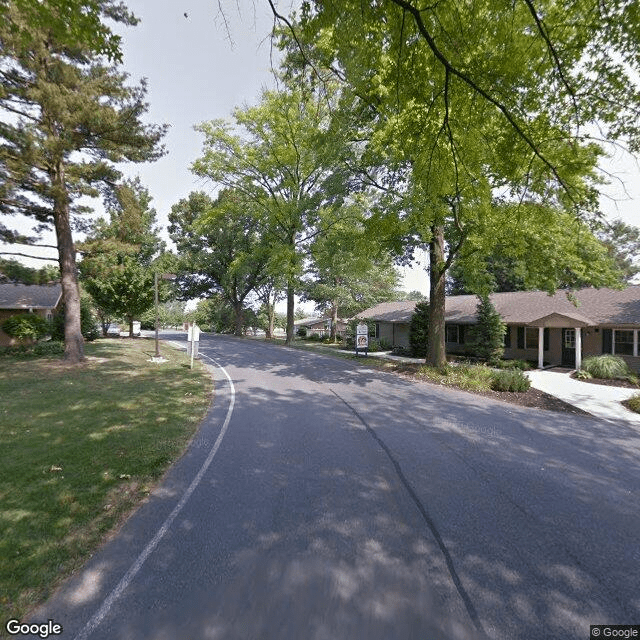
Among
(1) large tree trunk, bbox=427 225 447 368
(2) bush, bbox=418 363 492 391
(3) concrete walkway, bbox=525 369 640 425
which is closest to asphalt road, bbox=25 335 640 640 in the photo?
(3) concrete walkway, bbox=525 369 640 425

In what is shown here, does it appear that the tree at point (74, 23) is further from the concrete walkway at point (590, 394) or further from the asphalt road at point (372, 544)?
the concrete walkway at point (590, 394)

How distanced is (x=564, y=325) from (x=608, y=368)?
9.76 feet

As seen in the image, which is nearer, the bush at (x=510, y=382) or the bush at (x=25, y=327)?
the bush at (x=510, y=382)

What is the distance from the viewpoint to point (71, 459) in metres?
5.80

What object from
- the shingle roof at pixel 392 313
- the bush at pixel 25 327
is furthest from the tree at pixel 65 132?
the shingle roof at pixel 392 313

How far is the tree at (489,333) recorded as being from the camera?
20.7 meters

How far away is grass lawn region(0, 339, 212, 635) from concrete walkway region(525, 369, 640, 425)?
12.0 m

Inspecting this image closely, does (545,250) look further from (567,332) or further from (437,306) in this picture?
(567,332)

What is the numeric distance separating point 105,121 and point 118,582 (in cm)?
1577

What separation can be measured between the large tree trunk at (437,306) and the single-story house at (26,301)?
25343 millimetres

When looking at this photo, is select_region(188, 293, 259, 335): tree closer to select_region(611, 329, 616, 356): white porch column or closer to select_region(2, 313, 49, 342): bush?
select_region(2, 313, 49, 342): bush

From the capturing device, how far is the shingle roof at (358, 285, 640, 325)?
17.9 m

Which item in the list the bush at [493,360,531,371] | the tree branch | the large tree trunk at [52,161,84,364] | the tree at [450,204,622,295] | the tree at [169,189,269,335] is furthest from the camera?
the tree at [169,189,269,335]

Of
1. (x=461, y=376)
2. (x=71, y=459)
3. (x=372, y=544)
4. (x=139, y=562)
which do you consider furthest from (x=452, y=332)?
(x=139, y=562)
